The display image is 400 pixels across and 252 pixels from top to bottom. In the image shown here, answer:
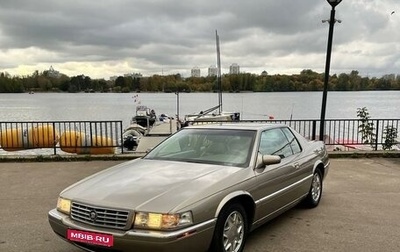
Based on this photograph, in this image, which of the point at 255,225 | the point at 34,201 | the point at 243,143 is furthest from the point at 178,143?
the point at 34,201

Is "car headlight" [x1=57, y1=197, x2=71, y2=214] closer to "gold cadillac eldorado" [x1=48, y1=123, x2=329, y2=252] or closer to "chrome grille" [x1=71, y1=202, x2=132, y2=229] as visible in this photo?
"gold cadillac eldorado" [x1=48, y1=123, x2=329, y2=252]

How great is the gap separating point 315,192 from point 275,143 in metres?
1.52

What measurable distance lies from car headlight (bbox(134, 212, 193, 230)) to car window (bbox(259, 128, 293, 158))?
182cm

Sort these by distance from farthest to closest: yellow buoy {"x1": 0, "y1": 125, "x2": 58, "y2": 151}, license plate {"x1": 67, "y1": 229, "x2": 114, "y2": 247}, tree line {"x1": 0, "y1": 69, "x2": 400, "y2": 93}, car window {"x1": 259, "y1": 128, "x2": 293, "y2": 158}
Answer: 1. tree line {"x1": 0, "y1": 69, "x2": 400, "y2": 93}
2. yellow buoy {"x1": 0, "y1": 125, "x2": 58, "y2": 151}
3. car window {"x1": 259, "y1": 128, "x2": 293, "y2": 158}
4. license plate {"x1": 67, "y1": 229, "x2": 114, "y2": 247}

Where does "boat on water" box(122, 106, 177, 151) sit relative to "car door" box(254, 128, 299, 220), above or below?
below

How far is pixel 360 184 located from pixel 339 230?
311 centimetres

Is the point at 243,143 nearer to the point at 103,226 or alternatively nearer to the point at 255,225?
the point at 255,225

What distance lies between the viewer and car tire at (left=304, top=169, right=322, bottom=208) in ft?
20.3

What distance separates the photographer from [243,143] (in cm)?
500

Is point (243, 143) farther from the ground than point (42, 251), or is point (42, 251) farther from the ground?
point (243, 143)

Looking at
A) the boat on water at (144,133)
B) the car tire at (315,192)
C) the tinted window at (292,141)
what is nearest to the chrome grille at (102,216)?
the tinted window at (292,141)

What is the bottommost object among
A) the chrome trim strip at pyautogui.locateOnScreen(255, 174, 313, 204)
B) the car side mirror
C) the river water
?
the river water

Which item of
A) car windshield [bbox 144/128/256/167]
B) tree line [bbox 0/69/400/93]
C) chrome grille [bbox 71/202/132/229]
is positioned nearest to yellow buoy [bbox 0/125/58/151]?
car windshield [bbox 144/128/256/167]

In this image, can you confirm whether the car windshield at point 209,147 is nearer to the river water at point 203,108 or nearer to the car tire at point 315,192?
the car tire at point 315,192
